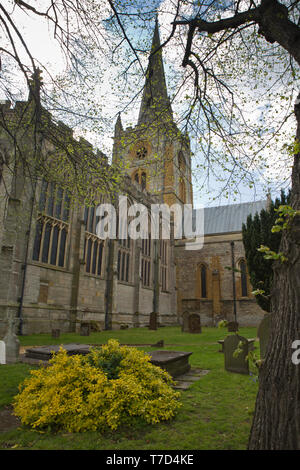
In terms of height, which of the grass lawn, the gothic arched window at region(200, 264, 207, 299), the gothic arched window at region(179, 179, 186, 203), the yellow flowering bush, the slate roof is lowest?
the grass lawn

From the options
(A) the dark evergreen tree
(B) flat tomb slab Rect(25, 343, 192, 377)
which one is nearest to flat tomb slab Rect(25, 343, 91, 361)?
(B) flat tomb slab Rect(25, 343, 192, 377)

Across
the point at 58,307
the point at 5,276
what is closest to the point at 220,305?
A: the point at 58,307

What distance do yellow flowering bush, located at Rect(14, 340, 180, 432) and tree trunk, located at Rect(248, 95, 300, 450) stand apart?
1.66 m

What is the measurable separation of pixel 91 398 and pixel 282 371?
2.22 metres

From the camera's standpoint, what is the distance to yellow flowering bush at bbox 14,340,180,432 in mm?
3285

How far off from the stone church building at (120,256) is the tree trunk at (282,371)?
387cm

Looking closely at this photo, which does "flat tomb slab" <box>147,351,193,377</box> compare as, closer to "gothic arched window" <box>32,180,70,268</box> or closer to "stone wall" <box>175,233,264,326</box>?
"gothic arched window" <box>32,180,70,268</box>

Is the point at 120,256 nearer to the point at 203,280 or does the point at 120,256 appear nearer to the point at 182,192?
the point at 203,280

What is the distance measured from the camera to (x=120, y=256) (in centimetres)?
2284

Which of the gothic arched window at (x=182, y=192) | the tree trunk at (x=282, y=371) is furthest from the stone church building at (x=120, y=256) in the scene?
the tree trunk at (x=282, y=371)

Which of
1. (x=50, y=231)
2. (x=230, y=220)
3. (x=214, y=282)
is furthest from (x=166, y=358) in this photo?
(x=230, y=220)

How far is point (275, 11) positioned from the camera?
13.0 feet

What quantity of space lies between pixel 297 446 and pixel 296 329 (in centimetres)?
75

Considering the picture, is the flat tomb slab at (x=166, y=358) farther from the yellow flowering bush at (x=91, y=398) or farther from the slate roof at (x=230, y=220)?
the slate roof at (x=230, y=220)
